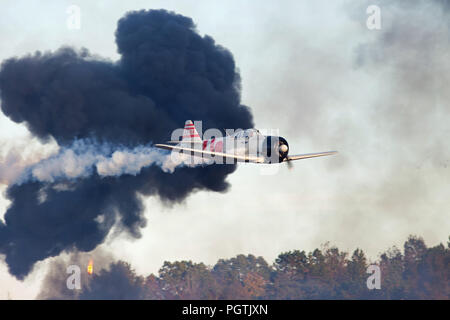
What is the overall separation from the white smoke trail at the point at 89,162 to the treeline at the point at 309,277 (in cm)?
5090

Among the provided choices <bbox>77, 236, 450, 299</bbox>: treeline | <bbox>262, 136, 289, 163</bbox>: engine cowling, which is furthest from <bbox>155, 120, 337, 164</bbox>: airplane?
<bbox>77, 236, 450, 299</bbox>: treeline

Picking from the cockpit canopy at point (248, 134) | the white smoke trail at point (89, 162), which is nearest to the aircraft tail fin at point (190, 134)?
the white smoke trail at point (89, 162)

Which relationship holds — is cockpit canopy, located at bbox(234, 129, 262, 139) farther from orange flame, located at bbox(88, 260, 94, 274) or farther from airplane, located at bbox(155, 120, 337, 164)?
orange flame, located at bbox(88, 260, 94, 274)

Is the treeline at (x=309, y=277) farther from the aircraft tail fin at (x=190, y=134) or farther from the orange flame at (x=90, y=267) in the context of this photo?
the aircraft tail fin at (x=190, y=134)

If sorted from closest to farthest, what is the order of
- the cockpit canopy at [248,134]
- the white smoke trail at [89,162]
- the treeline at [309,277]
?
1. the cockpit canopy at [248,134]
2. the white smoke trail at [89,162]
3. the treeline at [309,277]

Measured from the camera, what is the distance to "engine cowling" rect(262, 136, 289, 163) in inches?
2501

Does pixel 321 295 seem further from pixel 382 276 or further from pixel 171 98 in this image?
pixel 171 98

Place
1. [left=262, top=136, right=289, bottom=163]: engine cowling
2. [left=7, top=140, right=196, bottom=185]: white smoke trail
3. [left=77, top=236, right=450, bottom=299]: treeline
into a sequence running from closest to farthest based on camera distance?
[left=262, top=136, right=289, bottom=163]: engine cowling < [left=7, top=140, right=196, bottom=185]: white smoke trail < [left=77, top=236, right=450, bottom=299]: treeline

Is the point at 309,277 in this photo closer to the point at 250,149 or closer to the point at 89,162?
the point at 89,162

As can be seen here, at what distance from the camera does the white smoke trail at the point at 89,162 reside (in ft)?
266

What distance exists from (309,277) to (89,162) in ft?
302

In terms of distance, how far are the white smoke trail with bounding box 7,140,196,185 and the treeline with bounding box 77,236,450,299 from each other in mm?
50898
